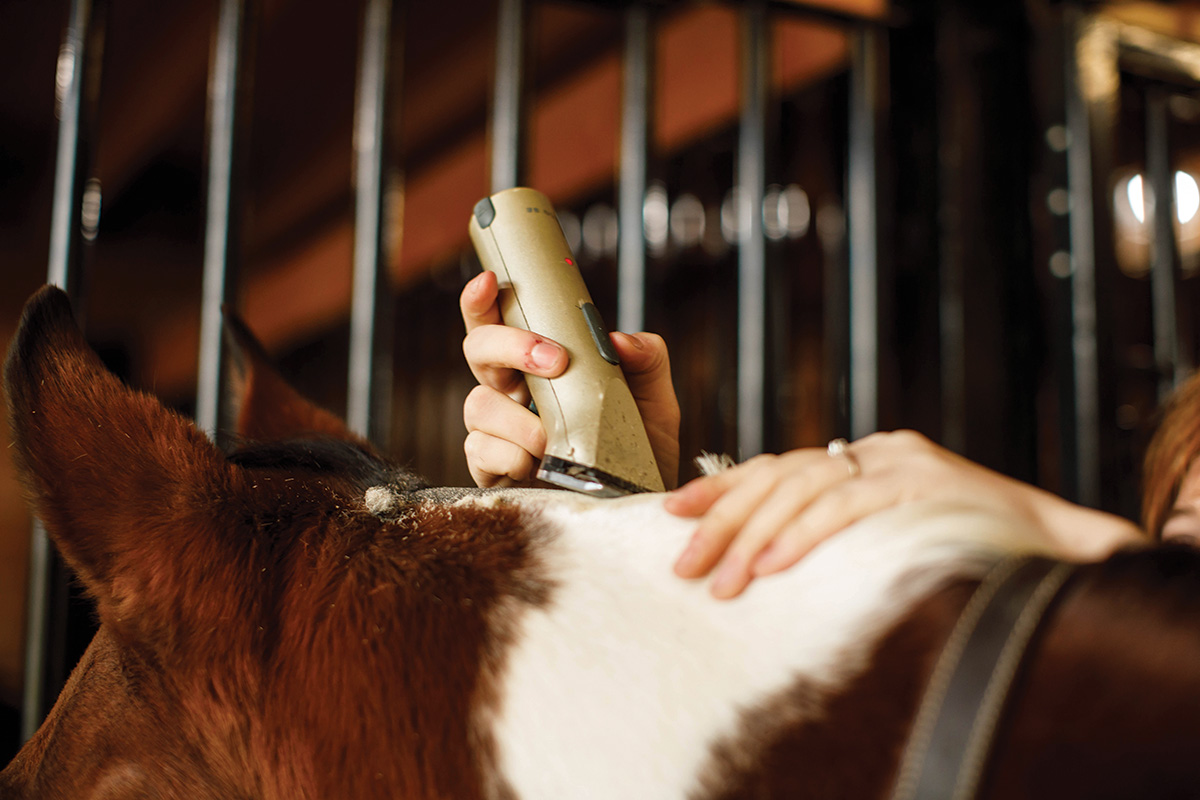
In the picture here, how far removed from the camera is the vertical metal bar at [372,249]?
0.85 metres

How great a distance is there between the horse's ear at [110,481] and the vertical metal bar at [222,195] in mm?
479

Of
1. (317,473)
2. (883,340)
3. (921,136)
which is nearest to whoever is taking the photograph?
(317,473)

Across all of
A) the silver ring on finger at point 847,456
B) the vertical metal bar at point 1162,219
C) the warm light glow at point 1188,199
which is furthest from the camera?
the warm light glow at point 1188,199

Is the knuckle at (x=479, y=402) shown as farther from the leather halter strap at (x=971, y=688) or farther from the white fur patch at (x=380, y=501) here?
the leather halter strap at (x=971, y=688)

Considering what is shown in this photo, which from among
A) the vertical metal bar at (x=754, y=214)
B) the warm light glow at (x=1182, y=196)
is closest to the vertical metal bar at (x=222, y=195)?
the vertical metal bar at (x=754, y=214)

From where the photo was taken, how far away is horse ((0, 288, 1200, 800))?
0.22 m

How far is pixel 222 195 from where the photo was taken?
2.58 ft

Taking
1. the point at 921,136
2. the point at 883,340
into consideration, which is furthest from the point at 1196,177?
the point at 883,340

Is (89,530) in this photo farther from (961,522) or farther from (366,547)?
(961,522)

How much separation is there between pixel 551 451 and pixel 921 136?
100cm

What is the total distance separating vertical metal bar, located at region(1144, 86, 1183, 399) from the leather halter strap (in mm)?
1387

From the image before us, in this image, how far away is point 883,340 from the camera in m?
1.07

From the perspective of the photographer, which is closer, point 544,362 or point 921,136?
point 544,362

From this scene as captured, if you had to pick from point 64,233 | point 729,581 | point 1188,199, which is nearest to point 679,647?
point 729,581
